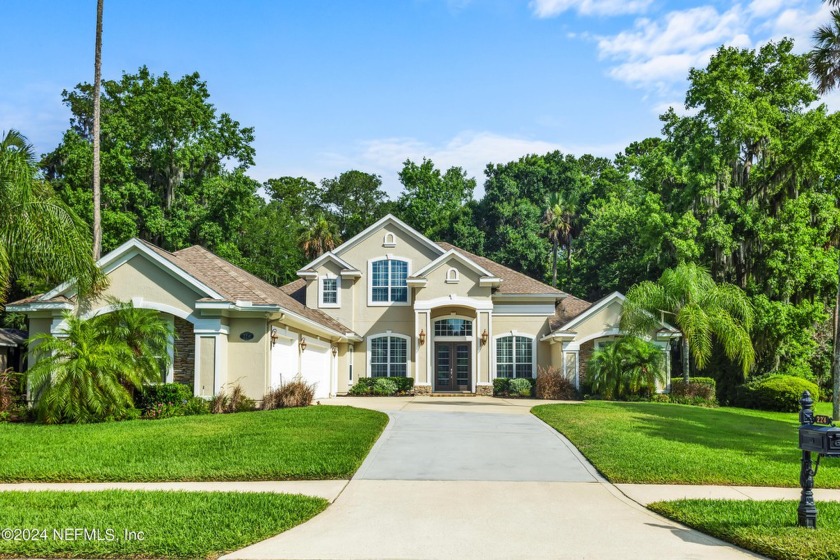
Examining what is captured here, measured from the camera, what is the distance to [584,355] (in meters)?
29.8

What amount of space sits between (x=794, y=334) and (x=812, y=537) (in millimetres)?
26023

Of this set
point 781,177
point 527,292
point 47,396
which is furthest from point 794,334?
point 47,396

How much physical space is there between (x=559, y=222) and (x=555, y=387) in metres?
27.7

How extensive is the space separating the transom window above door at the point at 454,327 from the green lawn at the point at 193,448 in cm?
1335

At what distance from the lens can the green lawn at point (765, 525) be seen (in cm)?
679

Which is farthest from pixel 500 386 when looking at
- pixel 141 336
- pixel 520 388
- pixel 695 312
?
pixel 141 336

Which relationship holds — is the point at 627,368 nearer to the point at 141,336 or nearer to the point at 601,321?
the point at 601,321

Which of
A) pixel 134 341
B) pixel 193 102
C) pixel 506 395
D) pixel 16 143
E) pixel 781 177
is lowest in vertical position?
pixel 506 395

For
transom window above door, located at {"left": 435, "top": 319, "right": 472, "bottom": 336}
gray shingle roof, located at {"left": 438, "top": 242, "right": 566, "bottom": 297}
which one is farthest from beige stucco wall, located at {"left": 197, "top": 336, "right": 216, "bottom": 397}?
gray shingle roof, located at {"left": 438, "top": 242, "right": 566, "bottom": 297}

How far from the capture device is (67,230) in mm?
16766

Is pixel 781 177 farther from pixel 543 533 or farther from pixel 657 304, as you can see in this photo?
pixel 543 533

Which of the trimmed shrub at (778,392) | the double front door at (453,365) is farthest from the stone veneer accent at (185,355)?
the trimmed shrub at (778,392)

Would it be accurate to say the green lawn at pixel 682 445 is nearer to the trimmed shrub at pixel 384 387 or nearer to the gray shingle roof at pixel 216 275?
the gray shingle roof at pixel 216 275

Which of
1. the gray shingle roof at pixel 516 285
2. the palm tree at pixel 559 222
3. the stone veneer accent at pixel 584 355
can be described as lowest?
the stone veneer accent at pixel 584 355
